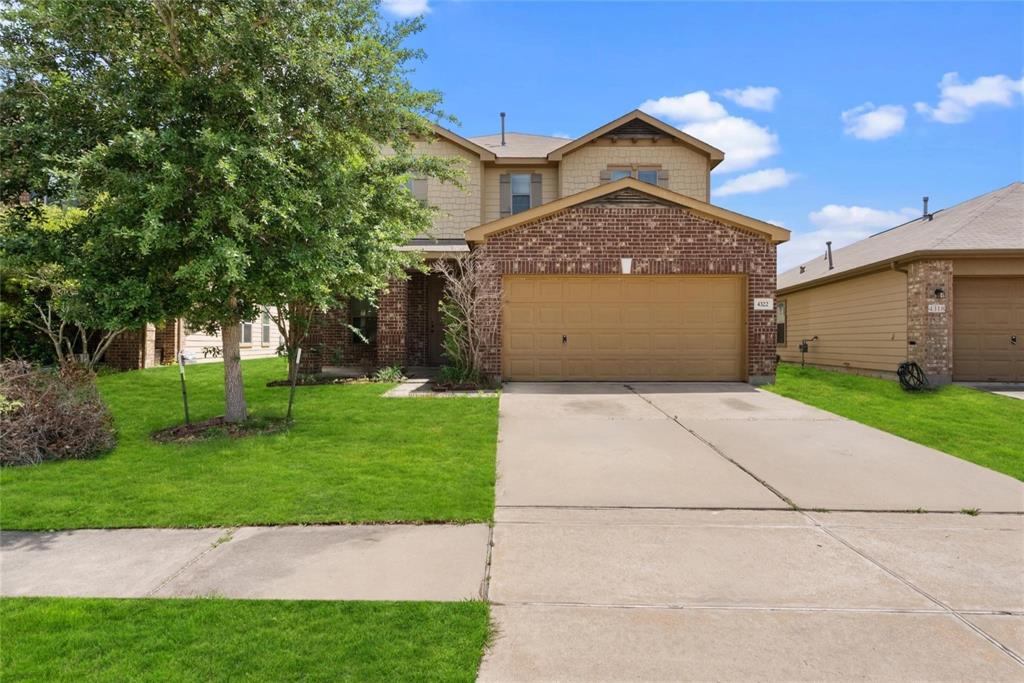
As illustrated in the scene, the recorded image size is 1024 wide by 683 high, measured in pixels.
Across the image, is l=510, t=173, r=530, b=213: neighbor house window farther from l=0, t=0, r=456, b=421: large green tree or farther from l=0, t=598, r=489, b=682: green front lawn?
l=0, t=598, r=489, b=682: green front lawn

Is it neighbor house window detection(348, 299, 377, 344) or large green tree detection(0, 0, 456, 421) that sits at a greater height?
large green tree detection(0, 0, 456, 421)

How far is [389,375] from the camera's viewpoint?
13477mm

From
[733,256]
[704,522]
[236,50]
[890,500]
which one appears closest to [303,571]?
[704,522]

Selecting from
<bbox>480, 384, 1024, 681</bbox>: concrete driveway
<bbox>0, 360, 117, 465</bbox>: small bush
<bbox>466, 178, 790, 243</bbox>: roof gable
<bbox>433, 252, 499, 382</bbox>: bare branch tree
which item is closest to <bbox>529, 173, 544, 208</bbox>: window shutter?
<bbox>466, 178, 790, 243</bbox>: roof gable

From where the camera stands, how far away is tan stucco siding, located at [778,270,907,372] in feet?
47.4

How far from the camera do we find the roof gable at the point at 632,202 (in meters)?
12.6

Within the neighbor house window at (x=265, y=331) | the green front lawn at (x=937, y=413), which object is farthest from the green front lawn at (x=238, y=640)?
the neighbor house window at (x=265, y=331)

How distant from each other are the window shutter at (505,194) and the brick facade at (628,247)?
505 cm

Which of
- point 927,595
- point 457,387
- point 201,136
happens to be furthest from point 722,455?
point 201,136

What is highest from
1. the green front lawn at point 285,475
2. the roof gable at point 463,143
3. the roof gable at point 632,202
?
the roof gable at point 463,143

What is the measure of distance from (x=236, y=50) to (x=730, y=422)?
28.5ft

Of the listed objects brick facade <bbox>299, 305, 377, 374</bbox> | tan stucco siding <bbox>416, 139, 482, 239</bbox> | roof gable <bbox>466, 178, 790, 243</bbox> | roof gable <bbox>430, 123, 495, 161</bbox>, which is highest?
roof gable <bbox>430, 123, 495, 161</bbox>

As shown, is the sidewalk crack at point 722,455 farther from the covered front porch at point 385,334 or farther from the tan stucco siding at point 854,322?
the tan stucco siding at point 854,322

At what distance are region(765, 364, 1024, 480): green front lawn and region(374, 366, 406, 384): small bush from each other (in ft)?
28.3
